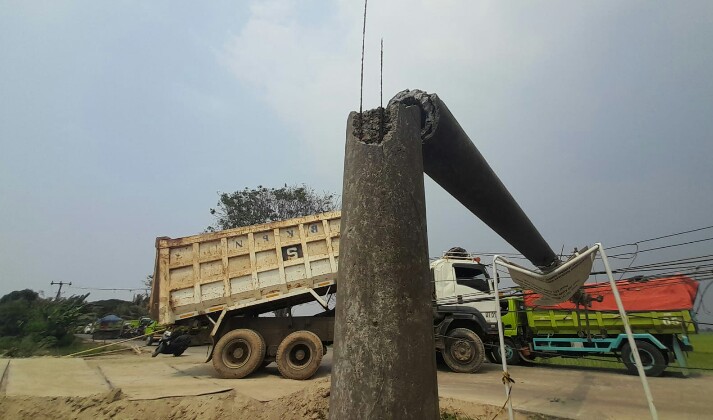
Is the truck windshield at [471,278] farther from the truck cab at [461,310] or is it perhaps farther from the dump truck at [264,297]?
the dump truck at [264,297]

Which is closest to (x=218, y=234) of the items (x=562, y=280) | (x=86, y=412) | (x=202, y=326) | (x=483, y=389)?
(x=202, y=326)

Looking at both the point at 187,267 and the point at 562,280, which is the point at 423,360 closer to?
the point at 562,280

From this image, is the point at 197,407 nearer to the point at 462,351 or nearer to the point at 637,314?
the point at 462,351

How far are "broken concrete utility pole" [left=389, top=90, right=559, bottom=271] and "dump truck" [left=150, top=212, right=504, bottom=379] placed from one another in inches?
192

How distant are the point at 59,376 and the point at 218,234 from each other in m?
4.10

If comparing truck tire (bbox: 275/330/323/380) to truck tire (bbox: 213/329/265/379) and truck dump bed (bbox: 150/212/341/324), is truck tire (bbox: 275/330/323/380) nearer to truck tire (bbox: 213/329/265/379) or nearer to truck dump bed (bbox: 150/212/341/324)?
truck tire (bbox: 213/329/265/379)

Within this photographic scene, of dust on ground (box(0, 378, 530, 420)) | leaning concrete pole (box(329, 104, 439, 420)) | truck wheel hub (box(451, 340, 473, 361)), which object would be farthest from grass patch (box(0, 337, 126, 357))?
leaning concrete pole (box(329, 104, 439, 420))

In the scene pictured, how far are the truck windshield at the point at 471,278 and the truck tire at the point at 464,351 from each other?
121cm

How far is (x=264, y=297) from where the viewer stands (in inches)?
311

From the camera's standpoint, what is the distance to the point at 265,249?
8180mm

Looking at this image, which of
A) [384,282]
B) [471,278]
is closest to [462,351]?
[471,278]

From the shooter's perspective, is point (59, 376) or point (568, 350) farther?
point (568, 350)

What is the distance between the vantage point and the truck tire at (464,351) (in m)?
8.19

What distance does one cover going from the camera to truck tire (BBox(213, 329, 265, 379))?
7512 mm
